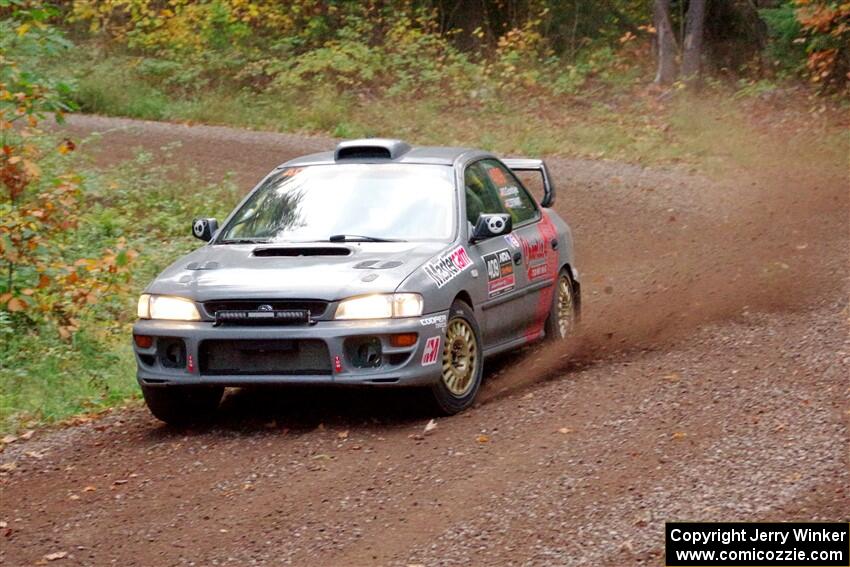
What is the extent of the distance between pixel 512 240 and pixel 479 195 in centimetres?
40

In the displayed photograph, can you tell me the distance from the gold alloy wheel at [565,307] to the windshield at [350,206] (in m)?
1.69

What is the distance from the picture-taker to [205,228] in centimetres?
942

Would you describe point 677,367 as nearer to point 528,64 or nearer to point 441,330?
point 441,330

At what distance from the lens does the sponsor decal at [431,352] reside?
26.1ft

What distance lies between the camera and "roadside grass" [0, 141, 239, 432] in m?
9.74

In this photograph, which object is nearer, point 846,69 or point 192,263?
point 192,263

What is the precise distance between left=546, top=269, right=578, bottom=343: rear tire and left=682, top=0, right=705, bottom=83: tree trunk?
15398 mm

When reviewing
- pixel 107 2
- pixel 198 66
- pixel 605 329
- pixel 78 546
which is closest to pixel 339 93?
pixel 198 66

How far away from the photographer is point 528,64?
26.5 meters

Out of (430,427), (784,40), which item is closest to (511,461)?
(430,427)

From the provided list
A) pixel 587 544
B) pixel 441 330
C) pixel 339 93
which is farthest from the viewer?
pixel 339 93

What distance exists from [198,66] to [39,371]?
714 inches

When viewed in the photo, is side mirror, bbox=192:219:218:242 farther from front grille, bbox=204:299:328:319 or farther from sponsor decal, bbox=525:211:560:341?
sponsor decal, bbox=525:211:560:341

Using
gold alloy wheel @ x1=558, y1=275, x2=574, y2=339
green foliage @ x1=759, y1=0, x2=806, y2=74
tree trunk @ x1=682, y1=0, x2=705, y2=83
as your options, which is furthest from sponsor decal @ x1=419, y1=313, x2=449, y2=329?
tree trunk @ x1=682, y1=0, x2=705, y2=83
